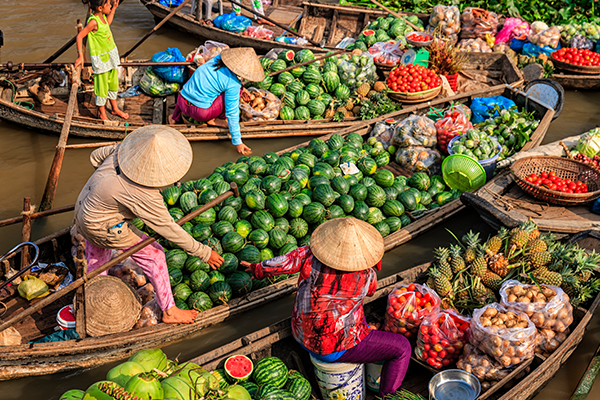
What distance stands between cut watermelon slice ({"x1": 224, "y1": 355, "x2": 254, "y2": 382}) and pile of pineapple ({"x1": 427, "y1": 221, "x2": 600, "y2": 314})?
73.0 inches

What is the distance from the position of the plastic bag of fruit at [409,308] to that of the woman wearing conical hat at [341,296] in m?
0.49

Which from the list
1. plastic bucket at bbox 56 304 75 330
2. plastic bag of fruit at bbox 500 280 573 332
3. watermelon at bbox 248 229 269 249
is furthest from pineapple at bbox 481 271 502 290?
plastic bucket at bbox 56 304 75 330

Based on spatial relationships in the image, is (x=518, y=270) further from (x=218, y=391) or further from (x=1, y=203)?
(x=1, y=203)

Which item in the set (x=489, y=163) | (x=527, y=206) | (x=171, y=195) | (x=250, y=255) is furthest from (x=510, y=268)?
(x=171, y=195)

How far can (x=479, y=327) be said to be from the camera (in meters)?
3.51

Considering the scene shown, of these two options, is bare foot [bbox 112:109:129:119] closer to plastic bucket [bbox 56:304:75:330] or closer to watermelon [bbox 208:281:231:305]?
plastic bucket [bbox 56:304:75:330]

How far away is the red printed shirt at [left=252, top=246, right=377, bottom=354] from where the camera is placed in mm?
3166

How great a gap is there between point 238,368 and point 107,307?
4.57ft

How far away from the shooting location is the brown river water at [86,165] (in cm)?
432

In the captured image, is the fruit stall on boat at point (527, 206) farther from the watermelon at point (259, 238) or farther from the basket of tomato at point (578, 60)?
the basket of tomato at point (578, 60)

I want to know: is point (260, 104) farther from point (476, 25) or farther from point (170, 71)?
point (476, 25)

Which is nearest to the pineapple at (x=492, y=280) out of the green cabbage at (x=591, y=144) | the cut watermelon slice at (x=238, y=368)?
the cut watermelon slice at (x=238, y=368)

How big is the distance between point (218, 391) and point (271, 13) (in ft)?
34.3

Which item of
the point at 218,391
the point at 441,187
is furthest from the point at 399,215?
the point at 218,391
